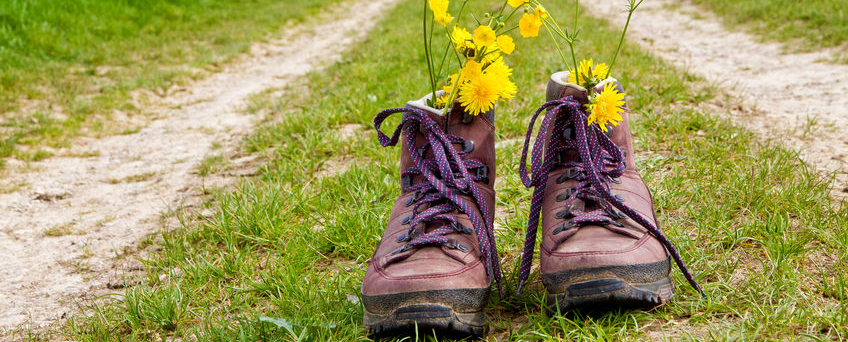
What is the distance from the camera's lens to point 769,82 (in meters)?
5.03

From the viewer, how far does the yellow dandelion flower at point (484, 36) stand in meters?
1.79

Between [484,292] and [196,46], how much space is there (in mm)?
7735

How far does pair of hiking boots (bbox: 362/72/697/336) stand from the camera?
5.39 ft

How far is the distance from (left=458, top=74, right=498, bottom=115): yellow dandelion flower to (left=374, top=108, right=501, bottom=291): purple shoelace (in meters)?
0.14

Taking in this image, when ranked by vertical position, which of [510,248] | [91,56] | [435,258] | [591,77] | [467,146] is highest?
[591,77]

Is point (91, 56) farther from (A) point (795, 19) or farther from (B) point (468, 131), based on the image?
(A) point (795, 19)

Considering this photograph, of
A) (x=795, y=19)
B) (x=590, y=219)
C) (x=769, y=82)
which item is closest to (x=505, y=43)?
(x=590, y=219)

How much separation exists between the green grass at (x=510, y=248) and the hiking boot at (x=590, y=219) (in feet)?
0.31

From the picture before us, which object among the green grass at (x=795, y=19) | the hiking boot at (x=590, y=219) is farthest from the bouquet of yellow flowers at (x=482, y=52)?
the green grass at (x=795, y=19)

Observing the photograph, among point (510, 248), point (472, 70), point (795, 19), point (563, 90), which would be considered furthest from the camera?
point (795, 19)

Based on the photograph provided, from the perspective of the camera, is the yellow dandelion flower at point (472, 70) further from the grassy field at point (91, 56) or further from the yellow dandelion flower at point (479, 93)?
the grassy field at point (91, 56)

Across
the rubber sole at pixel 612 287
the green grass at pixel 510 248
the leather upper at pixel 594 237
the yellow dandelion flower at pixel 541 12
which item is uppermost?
the yellow dandelion flower at pixel 541 12

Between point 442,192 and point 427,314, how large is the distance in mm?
438

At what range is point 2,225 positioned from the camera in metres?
3.38
